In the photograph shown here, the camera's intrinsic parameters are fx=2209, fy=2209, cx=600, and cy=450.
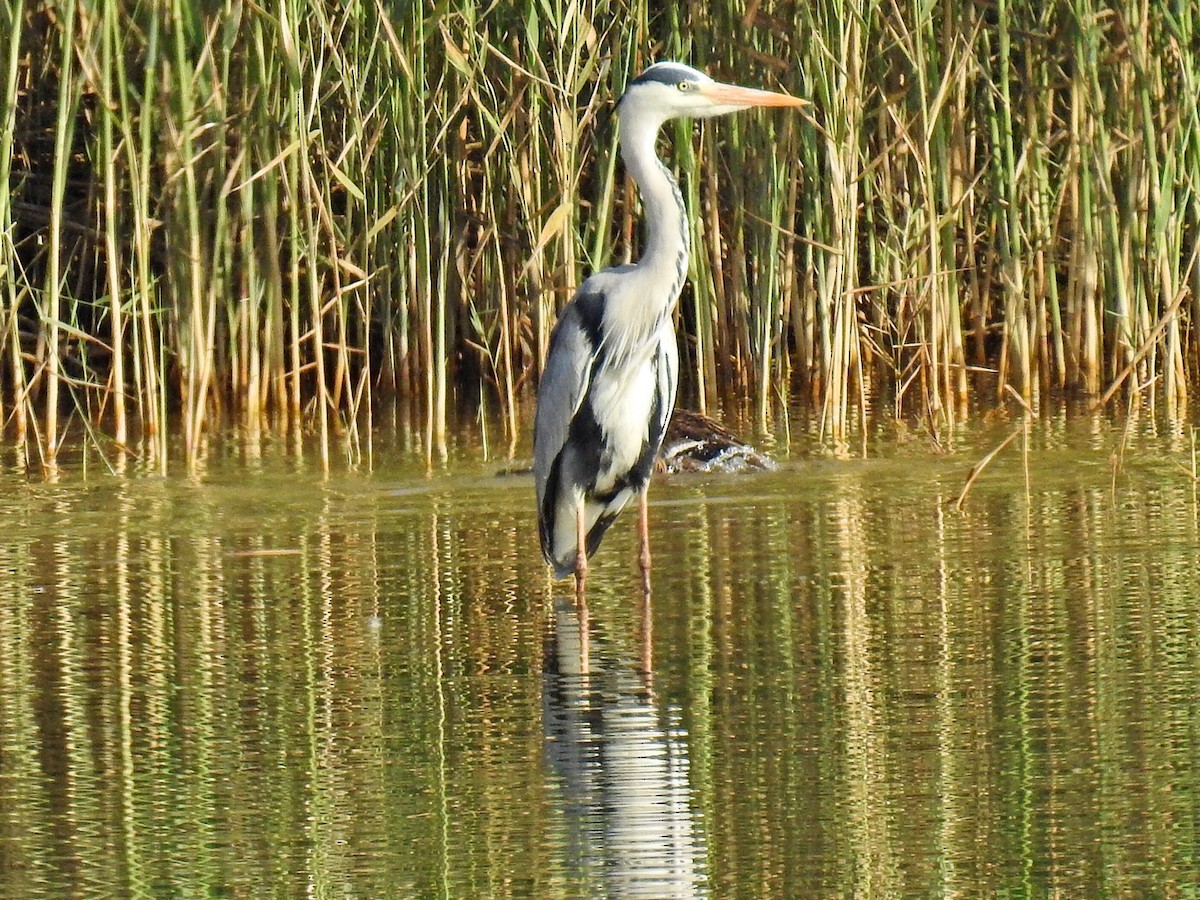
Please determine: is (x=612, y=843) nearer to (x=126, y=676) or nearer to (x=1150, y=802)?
(x=1150, y=802)

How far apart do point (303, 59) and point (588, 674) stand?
220 inches

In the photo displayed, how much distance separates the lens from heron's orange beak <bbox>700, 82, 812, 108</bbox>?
6859mm

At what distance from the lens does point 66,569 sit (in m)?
6.91

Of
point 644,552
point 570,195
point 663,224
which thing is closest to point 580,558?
point 644,552

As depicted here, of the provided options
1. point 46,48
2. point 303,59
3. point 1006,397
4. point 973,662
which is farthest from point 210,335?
point 973,662

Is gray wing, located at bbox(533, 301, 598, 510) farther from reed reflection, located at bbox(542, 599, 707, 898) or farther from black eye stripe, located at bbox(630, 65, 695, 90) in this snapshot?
reed reflection, located at bbox(542, 599, 707, 898)

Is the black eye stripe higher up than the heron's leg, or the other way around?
the black eye stripe

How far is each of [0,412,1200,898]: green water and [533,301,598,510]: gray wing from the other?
15.4 inches

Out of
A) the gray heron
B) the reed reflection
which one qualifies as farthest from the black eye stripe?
the reed reflection

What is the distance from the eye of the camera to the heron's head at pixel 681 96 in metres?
6.86

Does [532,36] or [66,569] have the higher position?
[532,36]

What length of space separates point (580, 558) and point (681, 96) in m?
1.54

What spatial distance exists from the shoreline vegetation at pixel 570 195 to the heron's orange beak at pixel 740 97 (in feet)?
5.77

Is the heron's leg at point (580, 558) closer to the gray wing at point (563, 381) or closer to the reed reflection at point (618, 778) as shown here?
the gray wing at point (563, 381)
